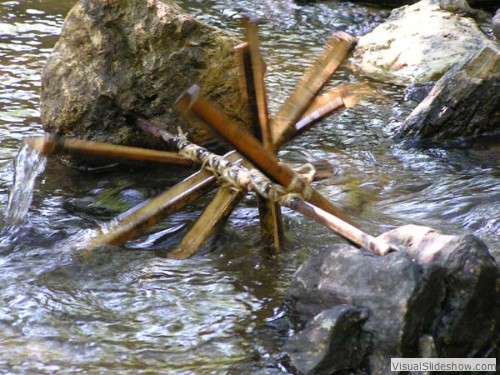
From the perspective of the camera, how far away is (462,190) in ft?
21.1

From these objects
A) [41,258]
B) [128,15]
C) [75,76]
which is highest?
[128,15]

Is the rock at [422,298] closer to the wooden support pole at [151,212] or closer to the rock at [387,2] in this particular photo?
the wooden support pole at [151,212]

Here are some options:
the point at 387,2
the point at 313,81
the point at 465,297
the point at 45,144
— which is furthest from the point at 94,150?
the point at 387,2

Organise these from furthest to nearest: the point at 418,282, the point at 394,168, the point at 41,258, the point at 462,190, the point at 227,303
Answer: the point at 394,168, the point at 462,190, the point at 41,258, the point at 227,303, the point at 418,282

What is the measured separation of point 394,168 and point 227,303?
2778 mm

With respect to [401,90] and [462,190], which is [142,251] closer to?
[462,190]

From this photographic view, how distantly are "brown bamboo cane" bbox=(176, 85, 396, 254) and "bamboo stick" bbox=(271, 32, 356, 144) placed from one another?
0.62 metres

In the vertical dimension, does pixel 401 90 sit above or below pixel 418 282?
below

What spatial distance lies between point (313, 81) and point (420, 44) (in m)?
4.80

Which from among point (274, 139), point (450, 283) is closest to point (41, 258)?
point (274, 139)

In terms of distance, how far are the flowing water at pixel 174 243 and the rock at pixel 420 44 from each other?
2.19ft

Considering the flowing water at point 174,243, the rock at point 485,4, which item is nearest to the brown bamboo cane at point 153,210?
the flowing water at point 174,243

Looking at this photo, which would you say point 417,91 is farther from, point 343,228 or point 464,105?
point 343,228

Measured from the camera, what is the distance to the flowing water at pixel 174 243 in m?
4.27
